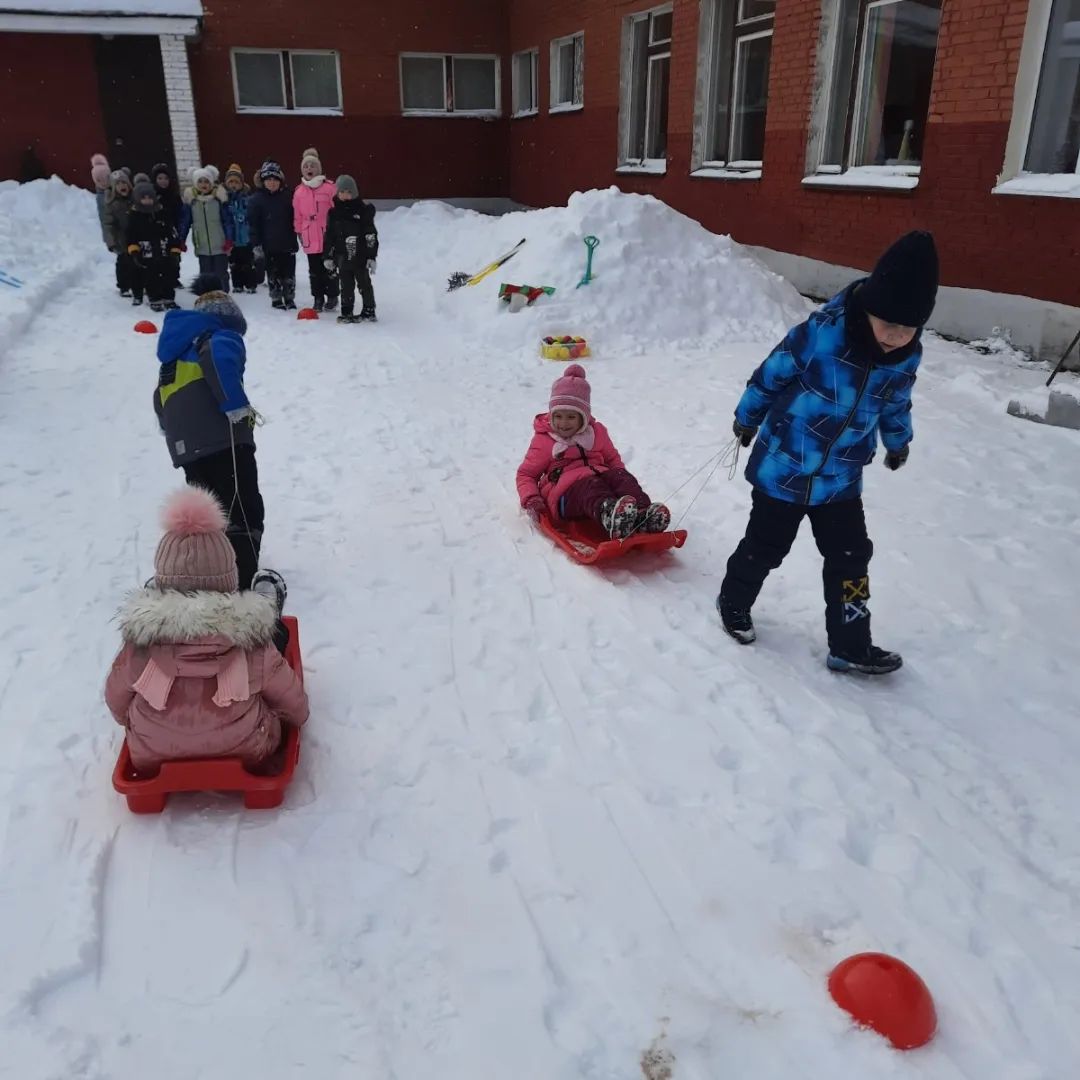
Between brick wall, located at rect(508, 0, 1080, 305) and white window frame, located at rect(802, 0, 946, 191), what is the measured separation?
99mm

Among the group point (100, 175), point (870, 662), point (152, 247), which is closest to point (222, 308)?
point (870, 662)

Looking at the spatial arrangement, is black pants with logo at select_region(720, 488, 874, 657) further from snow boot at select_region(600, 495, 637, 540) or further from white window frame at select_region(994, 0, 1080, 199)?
white window frame at select_region(994, 0, 1080, 199)

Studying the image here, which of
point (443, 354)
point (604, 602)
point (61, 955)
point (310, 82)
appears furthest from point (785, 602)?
→ point (310, 82)

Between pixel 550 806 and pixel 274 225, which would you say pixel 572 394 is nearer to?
pixel 550 806

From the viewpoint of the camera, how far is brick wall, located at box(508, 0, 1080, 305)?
7.99m

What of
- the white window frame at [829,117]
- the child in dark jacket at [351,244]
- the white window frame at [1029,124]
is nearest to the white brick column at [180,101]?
the child in dark jacket at [351,244]

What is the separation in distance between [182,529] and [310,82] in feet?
67.6

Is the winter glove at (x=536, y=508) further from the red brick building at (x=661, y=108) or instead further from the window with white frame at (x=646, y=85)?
the window with white frame at (x=646, y=85)

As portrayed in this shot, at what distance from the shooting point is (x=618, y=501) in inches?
181

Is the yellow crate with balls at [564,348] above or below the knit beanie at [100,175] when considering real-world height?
below

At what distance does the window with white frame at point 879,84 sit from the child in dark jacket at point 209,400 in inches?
314

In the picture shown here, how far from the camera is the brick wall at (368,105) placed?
1930cm

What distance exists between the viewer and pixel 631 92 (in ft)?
49.7

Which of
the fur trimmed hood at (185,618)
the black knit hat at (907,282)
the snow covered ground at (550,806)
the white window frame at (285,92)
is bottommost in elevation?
the snow covered ground at (550,806)
